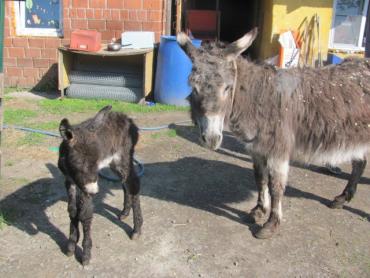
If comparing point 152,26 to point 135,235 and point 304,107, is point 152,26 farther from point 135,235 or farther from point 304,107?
point 135,235

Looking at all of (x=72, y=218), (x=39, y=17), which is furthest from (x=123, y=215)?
(x=39, y=17)

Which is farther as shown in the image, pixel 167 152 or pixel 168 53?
pixel 168 53

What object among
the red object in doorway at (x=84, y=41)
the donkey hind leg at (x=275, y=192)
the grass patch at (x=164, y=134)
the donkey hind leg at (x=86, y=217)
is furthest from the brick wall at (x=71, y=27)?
the donkey hind leg at (x=86, y=217)

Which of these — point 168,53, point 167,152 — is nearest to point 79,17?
point 168,53

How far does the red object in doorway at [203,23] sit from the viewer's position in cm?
1091

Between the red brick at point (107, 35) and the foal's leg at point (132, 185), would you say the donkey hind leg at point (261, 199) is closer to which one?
the foal's leg at point (132, 185)

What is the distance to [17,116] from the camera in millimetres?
6562

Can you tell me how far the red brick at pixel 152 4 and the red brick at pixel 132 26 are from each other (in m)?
0.34

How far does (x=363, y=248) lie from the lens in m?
3.46

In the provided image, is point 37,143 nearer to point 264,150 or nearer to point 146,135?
point 146,135

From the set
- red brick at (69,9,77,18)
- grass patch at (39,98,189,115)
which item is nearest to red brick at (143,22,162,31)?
red brick at (69,9,77,18)

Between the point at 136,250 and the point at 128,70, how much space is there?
5099 mm

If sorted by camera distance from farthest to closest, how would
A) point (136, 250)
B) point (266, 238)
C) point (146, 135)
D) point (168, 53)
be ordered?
point (168, 53) → point (146, 135) → point (266, 238) → point (136, 250)

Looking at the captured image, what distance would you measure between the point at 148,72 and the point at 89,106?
1279mm
